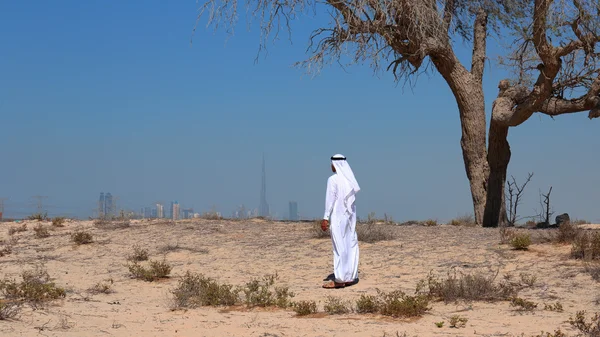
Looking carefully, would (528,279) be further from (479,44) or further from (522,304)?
(479,44)

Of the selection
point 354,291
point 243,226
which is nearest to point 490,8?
point 243,226

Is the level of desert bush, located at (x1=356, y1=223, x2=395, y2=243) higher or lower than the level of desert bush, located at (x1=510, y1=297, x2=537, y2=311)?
higher

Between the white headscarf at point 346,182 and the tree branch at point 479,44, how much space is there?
858 centimetres

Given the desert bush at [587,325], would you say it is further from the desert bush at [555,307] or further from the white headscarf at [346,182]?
the white headscarf at [346,182]

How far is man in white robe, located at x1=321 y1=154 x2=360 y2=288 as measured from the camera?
10383 millimetres

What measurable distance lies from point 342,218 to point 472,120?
27.2ft

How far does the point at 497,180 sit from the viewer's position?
17.7m

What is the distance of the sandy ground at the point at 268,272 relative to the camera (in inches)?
298

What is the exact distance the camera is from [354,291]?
1012 centimetres

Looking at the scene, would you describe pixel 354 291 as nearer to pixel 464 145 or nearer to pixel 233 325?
pixel 233 325

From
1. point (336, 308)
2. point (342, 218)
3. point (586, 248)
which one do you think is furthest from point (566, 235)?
point (336, 308)

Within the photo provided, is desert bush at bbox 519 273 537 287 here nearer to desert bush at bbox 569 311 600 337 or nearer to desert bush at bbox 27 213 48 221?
desert bush at bbox 569 311 600 337

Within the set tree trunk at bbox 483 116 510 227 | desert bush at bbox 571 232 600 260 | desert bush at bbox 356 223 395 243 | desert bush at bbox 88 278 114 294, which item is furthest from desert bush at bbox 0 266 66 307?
tree trunk at bbox 483 116 510 227

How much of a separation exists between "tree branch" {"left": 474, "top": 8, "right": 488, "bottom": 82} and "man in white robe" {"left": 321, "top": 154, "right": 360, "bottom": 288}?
8663 mm
